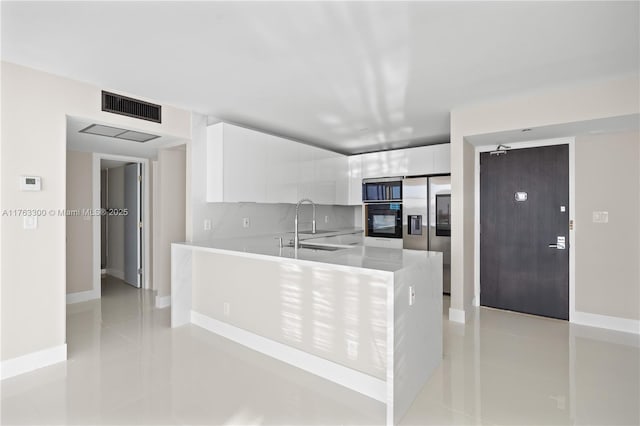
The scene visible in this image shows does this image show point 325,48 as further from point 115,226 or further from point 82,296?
point 115,226

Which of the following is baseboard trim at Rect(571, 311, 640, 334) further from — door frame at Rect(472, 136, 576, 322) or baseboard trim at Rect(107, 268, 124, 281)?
baseboard trim at Rect(107, 268, 124, 281)

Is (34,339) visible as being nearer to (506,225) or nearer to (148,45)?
(148,45)

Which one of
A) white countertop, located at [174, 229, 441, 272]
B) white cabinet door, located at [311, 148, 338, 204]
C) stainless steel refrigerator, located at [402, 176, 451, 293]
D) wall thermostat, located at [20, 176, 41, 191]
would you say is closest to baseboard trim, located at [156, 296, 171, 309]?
white countertop, located at [174, 229, 441, 272]

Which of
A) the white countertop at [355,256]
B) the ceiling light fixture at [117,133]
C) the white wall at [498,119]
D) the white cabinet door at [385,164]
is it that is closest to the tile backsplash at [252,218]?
the white countertop at [355,256]

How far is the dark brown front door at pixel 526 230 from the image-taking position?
378 centimetres

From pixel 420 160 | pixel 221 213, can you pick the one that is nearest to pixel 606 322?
pixel 420 160

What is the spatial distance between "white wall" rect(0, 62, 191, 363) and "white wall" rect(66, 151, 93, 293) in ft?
6.77

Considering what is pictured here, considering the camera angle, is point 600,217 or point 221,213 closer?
point 600,217

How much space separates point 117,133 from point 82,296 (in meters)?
2.49

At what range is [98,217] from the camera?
4.64m

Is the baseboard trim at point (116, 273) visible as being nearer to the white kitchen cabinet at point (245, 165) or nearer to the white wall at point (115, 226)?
the white wall at point (115, 226)

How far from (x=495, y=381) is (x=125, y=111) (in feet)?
12.6

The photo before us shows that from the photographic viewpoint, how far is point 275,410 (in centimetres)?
204

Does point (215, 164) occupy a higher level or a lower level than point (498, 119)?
lower
